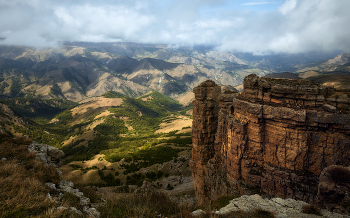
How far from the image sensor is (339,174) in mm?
13047

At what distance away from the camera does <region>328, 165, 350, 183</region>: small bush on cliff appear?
501 inches

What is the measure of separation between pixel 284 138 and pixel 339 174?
14.9 ft

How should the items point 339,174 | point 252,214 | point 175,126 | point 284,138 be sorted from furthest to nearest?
point 175,126, point 284,138, point 252,214, point 339,174

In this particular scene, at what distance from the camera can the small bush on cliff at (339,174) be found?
12.7 meters

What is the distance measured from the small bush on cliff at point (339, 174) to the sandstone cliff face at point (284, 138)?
1656 mm

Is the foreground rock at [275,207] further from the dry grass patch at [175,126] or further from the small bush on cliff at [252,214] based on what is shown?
the dry grass patch at [175,126]

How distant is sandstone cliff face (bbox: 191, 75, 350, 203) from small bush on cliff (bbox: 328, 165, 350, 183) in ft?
5.43

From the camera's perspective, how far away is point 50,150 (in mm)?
24375

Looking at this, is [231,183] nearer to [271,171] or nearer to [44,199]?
[271,171]

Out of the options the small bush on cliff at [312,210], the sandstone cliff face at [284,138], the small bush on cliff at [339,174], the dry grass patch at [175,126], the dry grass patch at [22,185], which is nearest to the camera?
the dry grass patch at [22,185]

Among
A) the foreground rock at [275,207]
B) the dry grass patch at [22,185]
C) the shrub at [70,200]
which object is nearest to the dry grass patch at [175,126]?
the dry grass patch at [22,185]

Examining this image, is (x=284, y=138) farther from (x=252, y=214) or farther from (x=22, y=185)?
(x=22, y=185)

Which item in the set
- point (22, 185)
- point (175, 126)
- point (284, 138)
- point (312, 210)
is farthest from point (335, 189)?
point (175, 126)

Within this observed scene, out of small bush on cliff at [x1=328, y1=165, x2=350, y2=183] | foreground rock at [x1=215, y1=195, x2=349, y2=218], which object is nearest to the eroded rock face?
small bush on cliff at [x1=328, y1=165, x2=350, y2=183]
